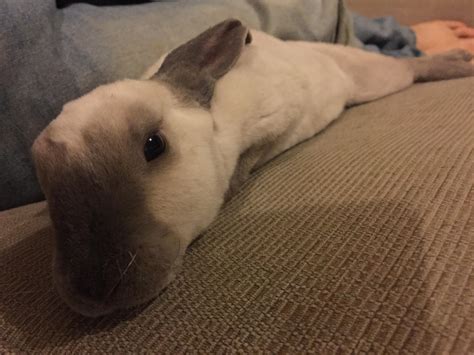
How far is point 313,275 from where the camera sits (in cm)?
70

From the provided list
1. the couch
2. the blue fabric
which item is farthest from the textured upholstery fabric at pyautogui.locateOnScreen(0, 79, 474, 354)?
the blue fabric

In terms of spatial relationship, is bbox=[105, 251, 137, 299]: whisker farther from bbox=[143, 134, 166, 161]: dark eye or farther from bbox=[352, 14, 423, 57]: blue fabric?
bbox=[352, 14, 423, 57]: blue fabric

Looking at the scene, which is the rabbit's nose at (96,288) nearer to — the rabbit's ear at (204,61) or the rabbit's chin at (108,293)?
the rabbit's chin at (108,293)

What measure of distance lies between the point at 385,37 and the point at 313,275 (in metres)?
2.45

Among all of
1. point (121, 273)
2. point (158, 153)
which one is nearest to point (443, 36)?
point (158, 153)

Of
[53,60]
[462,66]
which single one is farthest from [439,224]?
[462,66]

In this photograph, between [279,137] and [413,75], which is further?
[413,75]

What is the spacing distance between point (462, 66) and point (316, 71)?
103 centimetres

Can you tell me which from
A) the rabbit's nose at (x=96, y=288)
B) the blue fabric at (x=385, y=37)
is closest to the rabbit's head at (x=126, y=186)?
the rabbit's nose at (x=96, y=288)

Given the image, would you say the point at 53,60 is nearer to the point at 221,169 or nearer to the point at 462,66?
the point at 221,169

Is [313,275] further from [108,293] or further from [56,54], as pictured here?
[56,54]

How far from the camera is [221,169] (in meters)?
1.02

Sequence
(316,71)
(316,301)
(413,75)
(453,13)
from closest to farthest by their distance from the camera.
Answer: (316,301)
(316,71)
(413,75)
(453,13)

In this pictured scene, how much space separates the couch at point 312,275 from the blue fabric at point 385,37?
6.01ft
